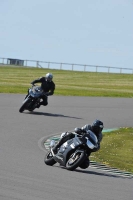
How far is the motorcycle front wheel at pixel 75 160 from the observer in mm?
14688

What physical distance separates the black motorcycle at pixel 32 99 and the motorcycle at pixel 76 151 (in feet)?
39.4

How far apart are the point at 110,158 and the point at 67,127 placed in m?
6.26

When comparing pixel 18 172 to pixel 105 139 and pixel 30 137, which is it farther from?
pixel 105 139

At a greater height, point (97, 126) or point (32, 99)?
point (97, 126)

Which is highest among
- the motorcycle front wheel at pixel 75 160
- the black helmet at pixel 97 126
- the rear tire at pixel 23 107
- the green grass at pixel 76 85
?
the black helmet at pixel 97 126

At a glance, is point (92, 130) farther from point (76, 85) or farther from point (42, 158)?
point (76, 85)

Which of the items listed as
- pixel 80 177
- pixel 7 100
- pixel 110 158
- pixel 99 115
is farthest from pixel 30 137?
pixel 7 100

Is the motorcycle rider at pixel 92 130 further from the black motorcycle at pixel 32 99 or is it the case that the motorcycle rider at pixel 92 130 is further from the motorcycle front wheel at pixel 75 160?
the black motorcycle at pixel 32 99

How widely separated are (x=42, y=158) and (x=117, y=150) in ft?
12.3

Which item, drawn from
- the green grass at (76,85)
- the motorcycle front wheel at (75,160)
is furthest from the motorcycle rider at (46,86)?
the motorcycle front wheel at (75,160)

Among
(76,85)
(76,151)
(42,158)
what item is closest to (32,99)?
(42,158)

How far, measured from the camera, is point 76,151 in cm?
1498

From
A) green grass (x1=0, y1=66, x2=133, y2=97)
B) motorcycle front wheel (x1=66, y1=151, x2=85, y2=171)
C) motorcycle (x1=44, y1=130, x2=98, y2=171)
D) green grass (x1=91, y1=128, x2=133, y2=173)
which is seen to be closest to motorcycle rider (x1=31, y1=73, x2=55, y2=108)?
green grass (x1=91, y1=128, x2=133, y2=173)

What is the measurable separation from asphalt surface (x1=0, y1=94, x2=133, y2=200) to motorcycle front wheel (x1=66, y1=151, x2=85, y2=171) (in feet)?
0.57
